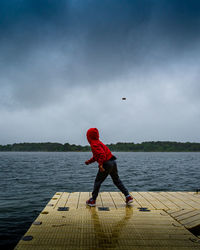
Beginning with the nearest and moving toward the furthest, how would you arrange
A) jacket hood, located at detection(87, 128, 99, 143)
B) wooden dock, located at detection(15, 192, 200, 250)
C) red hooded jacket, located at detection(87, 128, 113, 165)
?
wooden dock, located at detection(15, 192, 200, 250) → red hooded jacket, located at detection(87, 128, 113, 165) → jacket hood, located at detection(87, 128, 99, 143)

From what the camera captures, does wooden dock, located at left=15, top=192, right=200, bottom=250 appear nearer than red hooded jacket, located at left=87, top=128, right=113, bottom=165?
Yes

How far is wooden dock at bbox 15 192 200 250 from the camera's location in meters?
3.66

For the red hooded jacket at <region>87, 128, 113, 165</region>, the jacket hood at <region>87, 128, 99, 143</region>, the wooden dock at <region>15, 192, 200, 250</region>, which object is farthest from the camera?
the jacket hood at <region>87, 128, 99, 143</region>

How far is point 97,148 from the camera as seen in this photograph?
5.95 meters

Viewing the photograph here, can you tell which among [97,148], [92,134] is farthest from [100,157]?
[92,134]

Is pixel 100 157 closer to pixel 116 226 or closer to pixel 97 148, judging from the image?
pixel 97 148

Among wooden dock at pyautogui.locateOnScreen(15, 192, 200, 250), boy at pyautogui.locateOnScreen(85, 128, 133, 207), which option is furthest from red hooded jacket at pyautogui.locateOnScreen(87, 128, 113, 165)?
wooden dock at pyautogui.locateOnScreen(15, 192, 200, 250)

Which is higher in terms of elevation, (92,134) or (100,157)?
(92,134)

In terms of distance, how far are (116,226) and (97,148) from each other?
2066 millimetres

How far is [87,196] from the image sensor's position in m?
7.55

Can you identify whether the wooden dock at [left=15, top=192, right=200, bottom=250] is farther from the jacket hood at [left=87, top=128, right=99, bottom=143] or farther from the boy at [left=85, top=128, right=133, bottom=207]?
the jacket hood at [left=87, top=128, right=99, bottom=143]

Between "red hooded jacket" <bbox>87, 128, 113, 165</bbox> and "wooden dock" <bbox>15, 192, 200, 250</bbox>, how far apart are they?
1306 mm

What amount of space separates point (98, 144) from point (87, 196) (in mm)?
2448

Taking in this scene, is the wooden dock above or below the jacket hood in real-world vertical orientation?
below
